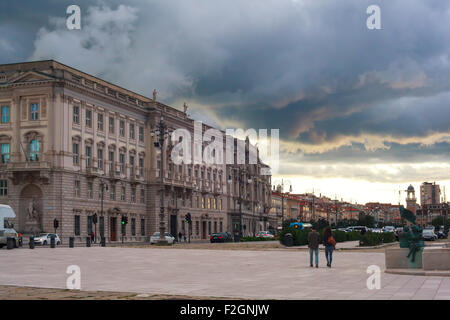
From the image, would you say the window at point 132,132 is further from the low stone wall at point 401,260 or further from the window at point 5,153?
the low stone wall at point 401,260

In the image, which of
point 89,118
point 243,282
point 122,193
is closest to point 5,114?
point 89,118

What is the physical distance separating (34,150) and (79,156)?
5.11m

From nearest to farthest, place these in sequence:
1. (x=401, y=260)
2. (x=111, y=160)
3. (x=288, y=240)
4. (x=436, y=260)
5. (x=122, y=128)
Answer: (x=436, y=260)
(x=401, y=260)
(x=288, y=240)
(x=111, y=160)
(x=122, y=128)

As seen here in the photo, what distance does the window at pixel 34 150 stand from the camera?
66750mm

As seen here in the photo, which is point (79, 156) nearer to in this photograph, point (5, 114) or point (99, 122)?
point (99, 122)

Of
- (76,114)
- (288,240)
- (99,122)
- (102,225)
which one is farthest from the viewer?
(99,122)

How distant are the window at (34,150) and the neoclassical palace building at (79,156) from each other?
0.11 metres

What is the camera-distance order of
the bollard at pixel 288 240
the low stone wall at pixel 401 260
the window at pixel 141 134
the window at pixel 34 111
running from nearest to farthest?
the low stone wall at pixel 401 260
the bollard at pixel 288 240
the window at pixel 34 111
the window at pixel 141 134

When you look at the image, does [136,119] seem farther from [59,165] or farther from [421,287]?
[421,287]

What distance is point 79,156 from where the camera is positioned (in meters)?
69.8

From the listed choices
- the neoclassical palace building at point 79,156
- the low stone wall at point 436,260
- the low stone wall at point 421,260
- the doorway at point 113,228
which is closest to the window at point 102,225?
the neoclassical palace building at point 79,156

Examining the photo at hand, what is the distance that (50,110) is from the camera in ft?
218

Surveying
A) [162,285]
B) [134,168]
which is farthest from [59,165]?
[162,285]

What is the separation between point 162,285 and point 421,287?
7.08 m
